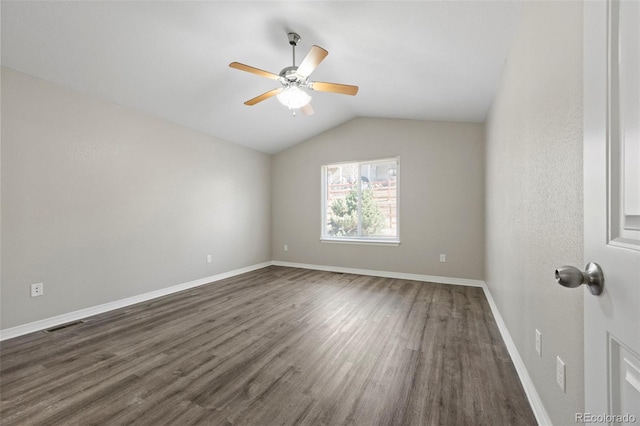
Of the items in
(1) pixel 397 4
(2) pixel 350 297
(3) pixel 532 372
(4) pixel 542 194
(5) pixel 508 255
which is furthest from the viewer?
(2) pixel 350 297

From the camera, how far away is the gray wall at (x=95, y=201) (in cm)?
249

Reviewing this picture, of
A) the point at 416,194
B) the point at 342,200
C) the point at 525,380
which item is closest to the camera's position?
the point at 525,380

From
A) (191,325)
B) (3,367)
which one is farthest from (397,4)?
(3,367)

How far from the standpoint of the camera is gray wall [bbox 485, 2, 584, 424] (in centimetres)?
105

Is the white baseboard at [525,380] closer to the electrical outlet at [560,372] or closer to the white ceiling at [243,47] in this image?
the electrical outlet at [560,372]

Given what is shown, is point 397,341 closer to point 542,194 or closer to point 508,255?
point 508,255

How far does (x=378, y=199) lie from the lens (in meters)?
4.86

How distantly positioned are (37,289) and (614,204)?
3.99m

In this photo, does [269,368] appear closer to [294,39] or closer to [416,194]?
[294,39]

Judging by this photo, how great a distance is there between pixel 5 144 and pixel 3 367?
1.88 m

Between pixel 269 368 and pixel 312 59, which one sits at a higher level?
pixel 312 59

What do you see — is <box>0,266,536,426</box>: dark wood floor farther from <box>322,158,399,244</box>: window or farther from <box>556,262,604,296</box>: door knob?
<box>322,158,399,244</box>: window

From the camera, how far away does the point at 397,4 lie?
6.22 ft

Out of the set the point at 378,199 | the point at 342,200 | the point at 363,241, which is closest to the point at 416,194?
the point at 378,199
